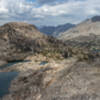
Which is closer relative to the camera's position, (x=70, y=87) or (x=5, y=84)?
(x=70, y=87)

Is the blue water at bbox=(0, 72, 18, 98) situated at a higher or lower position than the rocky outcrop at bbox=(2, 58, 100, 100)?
lower

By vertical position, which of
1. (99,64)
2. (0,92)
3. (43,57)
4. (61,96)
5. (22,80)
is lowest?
(43,57)

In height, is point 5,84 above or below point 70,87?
below

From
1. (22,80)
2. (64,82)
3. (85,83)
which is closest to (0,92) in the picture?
(22,80)

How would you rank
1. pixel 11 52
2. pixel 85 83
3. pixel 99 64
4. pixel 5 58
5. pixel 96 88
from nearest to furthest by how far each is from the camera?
pixel 96 88 < pixel 85 83 < pixel 99 64 < pixel 5 58 < pixel 11 52

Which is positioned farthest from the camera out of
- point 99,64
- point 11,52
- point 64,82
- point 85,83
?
point 11,52

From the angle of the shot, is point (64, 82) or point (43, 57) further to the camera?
point (43, 57)

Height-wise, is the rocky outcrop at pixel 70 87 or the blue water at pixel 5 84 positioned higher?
the rocky outcrop at pixel 70 87

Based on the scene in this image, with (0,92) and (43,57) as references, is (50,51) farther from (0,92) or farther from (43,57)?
(0,92)

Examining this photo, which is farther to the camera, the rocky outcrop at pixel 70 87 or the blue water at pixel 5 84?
the blue water at pixel 5 84

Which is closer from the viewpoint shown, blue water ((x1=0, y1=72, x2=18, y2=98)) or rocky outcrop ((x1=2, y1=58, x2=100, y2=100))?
rocky outcrop ((x1=2, y1=58, x2=100, y2=100))

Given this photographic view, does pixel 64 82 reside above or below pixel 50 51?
above
